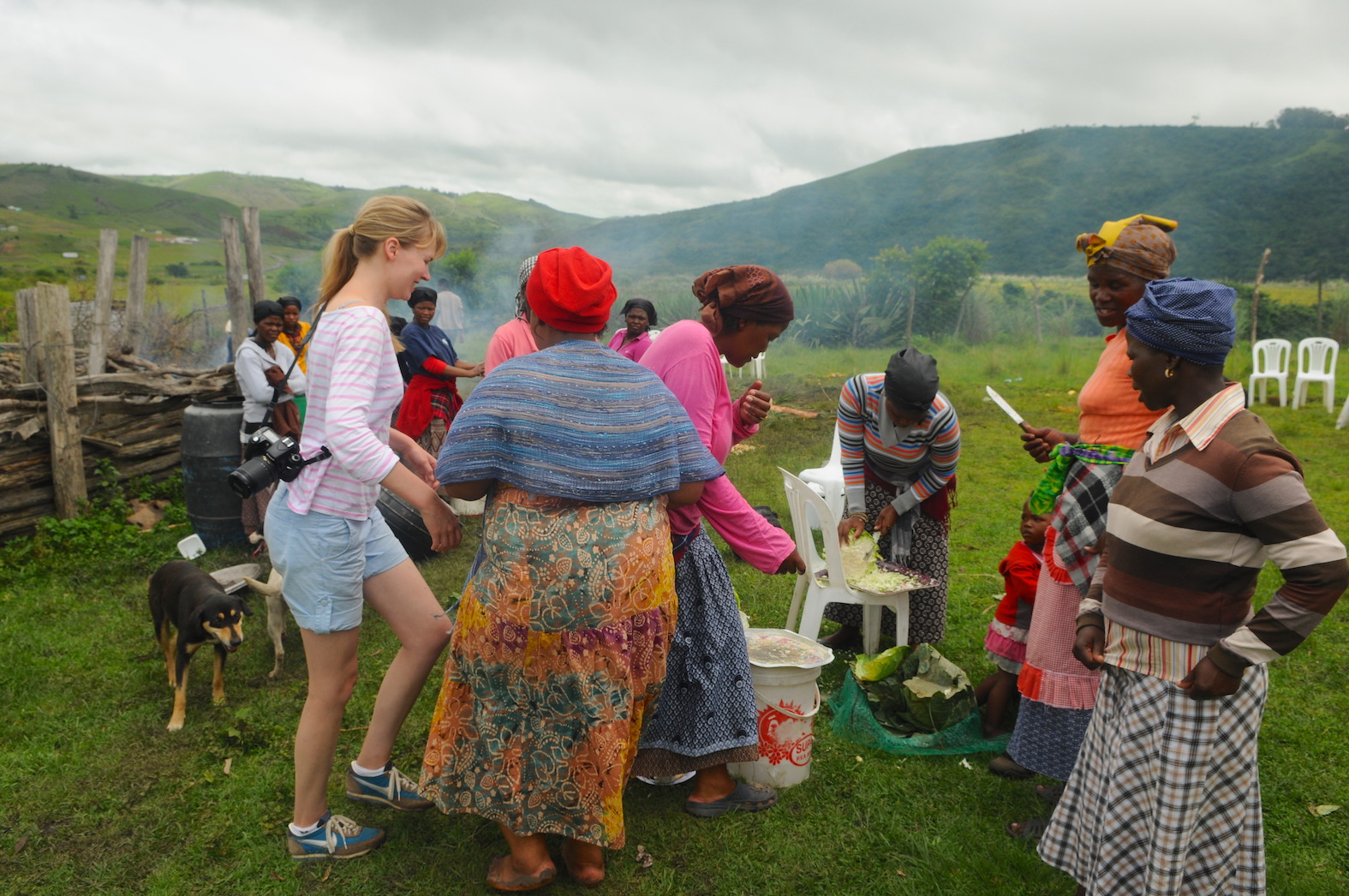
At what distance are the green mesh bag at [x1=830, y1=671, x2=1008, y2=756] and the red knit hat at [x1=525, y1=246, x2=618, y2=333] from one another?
2.39 meters

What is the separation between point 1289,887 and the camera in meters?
2.74

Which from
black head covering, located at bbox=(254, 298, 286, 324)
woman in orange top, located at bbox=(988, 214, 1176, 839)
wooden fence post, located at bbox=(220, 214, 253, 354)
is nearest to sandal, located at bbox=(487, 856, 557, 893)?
woman in orange top, located at bbox=(988, 214, 1176, 839)

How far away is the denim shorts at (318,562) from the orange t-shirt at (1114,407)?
257cm

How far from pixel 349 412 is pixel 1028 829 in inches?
112

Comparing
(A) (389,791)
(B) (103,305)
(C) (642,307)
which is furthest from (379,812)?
(B) (103,305)

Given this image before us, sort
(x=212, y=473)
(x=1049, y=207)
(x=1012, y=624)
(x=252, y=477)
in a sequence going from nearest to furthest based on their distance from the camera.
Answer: (x=252, y=477) < (x=1012, y=624) < (x=212, y=473) < (x=1049, y=207)

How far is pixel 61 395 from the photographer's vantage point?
6.32 meters

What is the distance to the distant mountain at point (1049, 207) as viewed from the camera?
43.0 metres

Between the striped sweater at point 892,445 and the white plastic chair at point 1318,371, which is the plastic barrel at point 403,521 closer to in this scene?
the striped sweater at point 892,445

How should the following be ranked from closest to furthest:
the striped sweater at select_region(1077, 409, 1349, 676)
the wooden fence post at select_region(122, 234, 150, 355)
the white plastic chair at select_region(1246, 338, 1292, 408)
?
the striped sweater at select_region(1077, 409, 1349, 676) < the wooden fence post at select_region(122, 234, 150, 355) < the white plastic chair at select_region(1246, 338, 1292, 408)

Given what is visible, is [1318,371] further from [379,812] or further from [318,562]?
[318,562]

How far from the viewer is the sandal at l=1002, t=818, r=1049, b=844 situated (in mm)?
3008

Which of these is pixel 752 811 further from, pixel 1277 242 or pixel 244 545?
pixel 1277 242

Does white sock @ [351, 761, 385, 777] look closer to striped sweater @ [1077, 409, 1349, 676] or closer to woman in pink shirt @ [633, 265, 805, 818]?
woman in pink shirt @ [633, 265, 805, 818]
